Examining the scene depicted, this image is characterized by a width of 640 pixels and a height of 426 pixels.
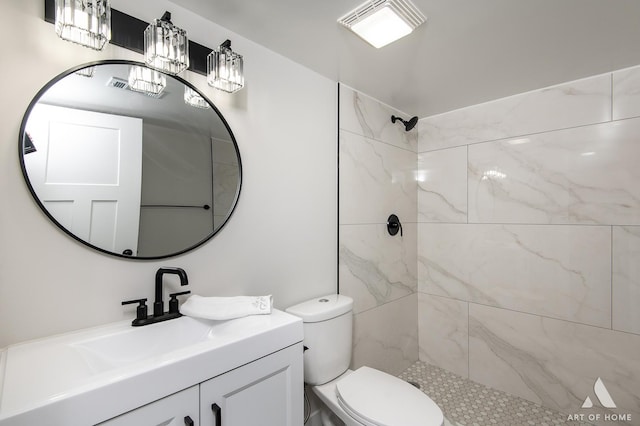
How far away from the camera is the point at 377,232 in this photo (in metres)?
2.15

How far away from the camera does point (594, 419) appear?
178cm

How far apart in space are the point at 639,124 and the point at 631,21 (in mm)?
666

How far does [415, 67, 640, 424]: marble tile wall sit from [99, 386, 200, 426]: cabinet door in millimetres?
2073

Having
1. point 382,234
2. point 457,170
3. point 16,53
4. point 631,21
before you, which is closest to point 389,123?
point 457,170

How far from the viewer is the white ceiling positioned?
123 cm

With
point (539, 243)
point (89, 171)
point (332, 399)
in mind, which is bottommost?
point (332, 399)

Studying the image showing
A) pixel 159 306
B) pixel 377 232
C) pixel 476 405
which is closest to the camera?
pixel 159 306

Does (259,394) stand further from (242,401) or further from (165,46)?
(165,46)

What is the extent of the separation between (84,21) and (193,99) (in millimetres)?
420

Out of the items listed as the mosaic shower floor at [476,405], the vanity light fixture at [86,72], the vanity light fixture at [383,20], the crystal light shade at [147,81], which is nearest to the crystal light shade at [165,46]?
the crystal light shade at [147,81]

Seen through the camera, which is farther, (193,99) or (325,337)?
(325,337)

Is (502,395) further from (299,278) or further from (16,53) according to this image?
(16,53)

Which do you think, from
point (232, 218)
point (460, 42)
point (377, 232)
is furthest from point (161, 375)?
point (460, 42)

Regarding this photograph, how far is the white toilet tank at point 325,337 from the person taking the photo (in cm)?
147
